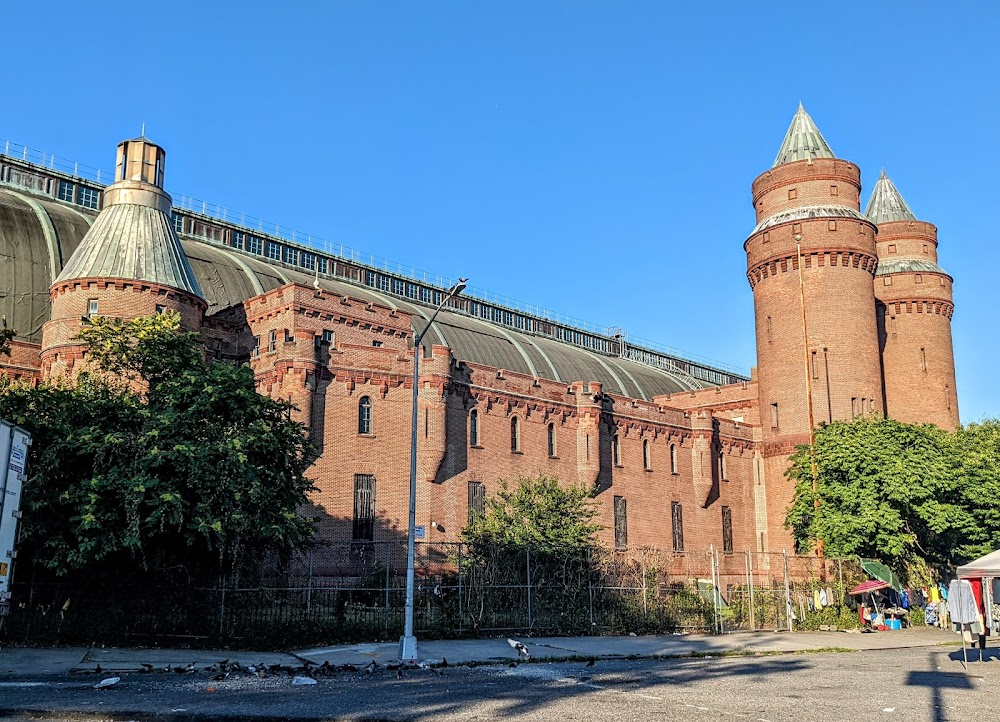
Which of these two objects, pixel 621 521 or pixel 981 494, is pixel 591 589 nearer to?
pixel 621 521

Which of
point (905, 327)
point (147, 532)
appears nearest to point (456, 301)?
point (905, 327)

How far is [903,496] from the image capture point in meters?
41.8

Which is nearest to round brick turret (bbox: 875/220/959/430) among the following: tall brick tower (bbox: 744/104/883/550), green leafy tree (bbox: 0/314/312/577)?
tall brick tower (bbox: 744/104/883/550)

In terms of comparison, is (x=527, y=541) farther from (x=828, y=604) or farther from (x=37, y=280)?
(x=37, y=280)

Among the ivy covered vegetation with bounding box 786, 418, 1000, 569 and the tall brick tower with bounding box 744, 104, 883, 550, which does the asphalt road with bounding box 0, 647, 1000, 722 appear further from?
the tall brick tower with bounding box 744, 104, 883, 550

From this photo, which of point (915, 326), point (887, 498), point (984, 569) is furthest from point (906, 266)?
point (984, 569)

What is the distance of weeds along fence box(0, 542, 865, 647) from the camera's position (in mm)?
25188

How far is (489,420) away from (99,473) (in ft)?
79.6

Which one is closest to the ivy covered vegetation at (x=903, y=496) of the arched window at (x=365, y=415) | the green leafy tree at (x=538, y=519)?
the green leafy tree at (x=538, y=519)

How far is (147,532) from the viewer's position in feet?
80.9

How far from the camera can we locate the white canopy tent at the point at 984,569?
21.5 meters

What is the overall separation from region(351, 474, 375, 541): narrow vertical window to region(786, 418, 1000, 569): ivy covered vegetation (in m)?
20.6

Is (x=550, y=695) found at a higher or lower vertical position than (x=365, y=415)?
lower

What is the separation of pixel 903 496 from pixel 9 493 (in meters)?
36.2
